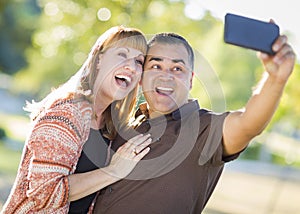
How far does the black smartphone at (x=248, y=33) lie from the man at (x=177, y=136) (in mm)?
202

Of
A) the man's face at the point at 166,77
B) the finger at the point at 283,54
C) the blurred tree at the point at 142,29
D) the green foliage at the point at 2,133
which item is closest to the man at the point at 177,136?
the man's face at the point at 166,77

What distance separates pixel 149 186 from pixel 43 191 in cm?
46

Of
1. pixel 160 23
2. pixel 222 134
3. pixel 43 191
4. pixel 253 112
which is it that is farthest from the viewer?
pixel 160 23

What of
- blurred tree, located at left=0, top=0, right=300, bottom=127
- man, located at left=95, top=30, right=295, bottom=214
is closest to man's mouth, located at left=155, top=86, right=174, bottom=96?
man, located at left=95, top=30, right=295, bottom=214

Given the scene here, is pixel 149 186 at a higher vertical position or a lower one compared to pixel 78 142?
lower

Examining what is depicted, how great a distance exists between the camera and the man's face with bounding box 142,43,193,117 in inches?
120

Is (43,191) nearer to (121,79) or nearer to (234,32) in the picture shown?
(121,79)

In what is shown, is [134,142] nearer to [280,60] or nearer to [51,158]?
[51,158]

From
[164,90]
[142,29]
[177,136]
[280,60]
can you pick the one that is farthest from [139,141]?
[142,29]

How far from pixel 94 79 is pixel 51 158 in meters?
0.54

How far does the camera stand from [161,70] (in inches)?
123

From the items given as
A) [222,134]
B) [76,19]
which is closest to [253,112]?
[222,134]

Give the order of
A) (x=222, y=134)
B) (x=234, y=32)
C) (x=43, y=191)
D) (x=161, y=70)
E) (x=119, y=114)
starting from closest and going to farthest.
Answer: (x=234, y=32) < (x=222, y=134) < (x=43, y=191) < (x=161, y=70) < (x=119, y=114)

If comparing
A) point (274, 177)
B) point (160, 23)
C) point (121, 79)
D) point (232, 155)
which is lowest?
Result: point (274, 177)
